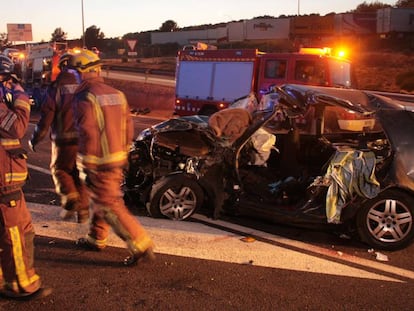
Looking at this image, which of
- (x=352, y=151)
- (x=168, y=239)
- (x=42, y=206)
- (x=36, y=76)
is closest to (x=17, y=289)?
(x=168, y=239)

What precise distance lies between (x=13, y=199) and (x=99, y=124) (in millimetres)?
836

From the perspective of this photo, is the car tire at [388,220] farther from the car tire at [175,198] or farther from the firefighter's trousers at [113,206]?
the firefighter's trousers at [113,206]

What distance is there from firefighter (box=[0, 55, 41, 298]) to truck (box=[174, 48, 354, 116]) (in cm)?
920

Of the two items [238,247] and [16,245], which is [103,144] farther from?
[238,247]

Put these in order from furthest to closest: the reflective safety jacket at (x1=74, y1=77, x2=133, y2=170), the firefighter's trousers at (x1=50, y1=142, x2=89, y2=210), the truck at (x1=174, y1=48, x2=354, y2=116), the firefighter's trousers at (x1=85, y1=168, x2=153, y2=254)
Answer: the truck at (x1=174, y1=48, x2=354, y2=116) → the firefighter's trousers at (x1=50, y1=142, x2=89, y2=210) → the firefighter's trousers at (x1=85, y1=168, x2=153, y2=254) → the reflective safety jacket at (x1=74, y1=77, x2=133, y2=170)

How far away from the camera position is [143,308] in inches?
140

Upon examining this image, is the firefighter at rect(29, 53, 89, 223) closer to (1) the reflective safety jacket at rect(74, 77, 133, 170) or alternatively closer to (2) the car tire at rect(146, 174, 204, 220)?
(1) the reflective safety jacket at rect(74, 77, 133, 170)

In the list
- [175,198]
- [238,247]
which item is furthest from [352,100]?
[175,198]

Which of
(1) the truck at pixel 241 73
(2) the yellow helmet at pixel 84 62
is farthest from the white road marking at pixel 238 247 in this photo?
(1) the truck at pixel 241 73

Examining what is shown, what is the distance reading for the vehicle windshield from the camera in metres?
11.8

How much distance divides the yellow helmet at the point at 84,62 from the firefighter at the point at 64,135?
22cm

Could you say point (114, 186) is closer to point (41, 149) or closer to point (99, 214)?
point (99, 214)

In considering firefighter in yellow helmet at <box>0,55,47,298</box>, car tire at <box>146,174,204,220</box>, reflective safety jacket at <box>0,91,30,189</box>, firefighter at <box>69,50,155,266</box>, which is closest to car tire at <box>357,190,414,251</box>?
car tire at <box>146,174,204,220</box>

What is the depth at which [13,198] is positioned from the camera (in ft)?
11.5
